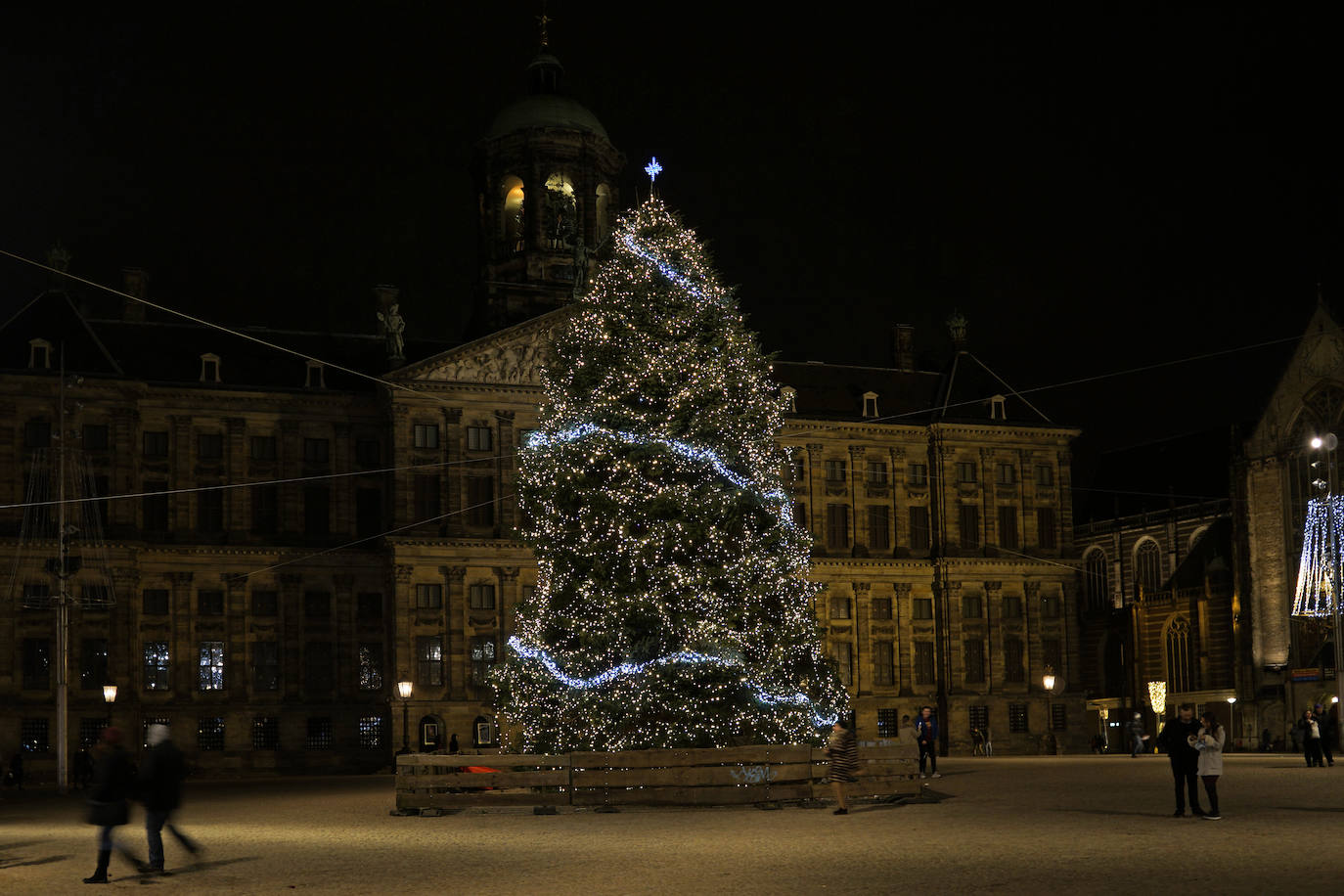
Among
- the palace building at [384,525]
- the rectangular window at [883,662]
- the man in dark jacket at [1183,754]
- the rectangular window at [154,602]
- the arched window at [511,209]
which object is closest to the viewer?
the man in dark jacket at [1183,754]

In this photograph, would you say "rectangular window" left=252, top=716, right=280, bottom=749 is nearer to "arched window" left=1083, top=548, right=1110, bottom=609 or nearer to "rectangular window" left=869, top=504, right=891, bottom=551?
"rectangular window" left=869, top=504, right=891, bottom=551

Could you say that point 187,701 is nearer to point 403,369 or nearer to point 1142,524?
point 403,369

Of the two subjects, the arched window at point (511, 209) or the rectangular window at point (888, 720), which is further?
the rectangular window at point (888, 720)

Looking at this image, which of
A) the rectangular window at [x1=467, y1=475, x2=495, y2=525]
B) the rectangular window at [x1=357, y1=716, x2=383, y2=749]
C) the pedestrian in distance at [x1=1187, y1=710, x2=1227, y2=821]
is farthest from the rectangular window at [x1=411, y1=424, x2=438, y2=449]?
the pedestrian in distance at [x1=1187, y1=710, x2=1227, y2=821]

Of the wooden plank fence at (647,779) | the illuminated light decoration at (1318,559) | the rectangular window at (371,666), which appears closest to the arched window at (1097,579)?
the illuminated light decoration at (1318,559)

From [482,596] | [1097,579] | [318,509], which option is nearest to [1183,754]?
[482,596]

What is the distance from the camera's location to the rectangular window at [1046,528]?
260ft

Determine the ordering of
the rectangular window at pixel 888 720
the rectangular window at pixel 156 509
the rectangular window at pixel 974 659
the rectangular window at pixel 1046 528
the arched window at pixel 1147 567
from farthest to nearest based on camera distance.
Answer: the arched window at pixel 1147 567
the rectangular window at pixel 1046 528
the rectangular window at pixel 974 659
the rectangular window at pixel 888 720
the rectangular window at pixel 156 509

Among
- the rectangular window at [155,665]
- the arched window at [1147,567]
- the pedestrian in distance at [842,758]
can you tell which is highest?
the arched window at [1147,567]

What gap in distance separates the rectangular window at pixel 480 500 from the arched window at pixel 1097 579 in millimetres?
41231

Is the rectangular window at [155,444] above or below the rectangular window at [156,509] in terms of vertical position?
above

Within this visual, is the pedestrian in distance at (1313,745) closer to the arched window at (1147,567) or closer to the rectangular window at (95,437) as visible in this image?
the rectangular window at (95,437)

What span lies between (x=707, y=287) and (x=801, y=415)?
42.7m

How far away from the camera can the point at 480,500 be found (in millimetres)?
69125
